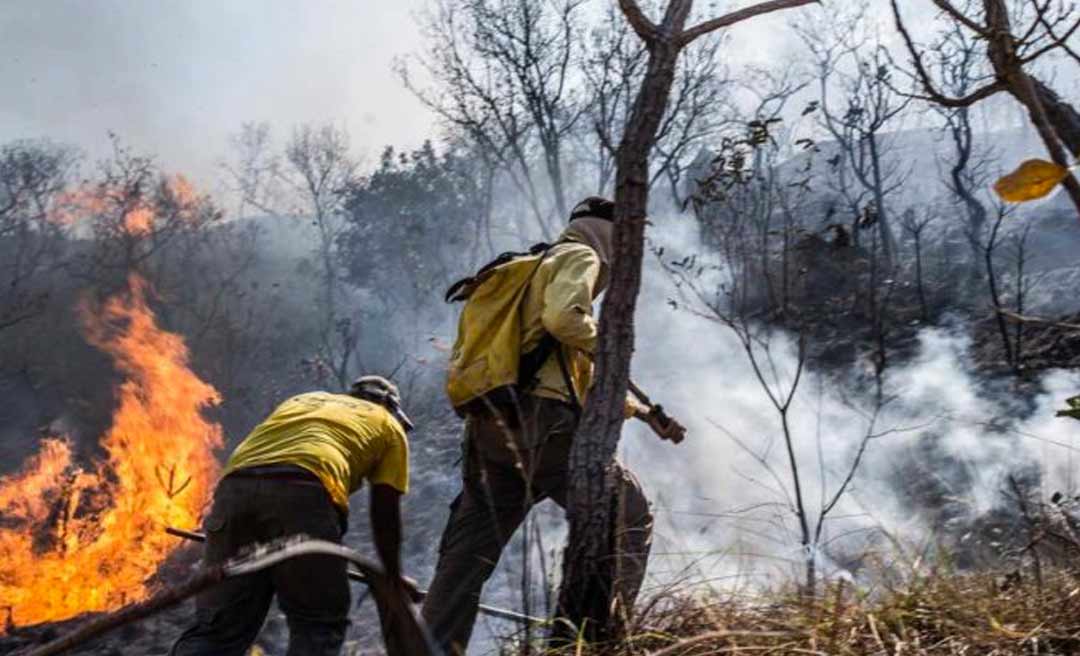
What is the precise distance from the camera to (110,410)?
18250mm

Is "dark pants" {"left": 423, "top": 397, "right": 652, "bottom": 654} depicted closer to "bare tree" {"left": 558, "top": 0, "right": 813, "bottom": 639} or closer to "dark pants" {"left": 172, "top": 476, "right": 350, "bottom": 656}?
"dark pants" {"left": 172, "top": 476, "right": 350, "bottom": 656}

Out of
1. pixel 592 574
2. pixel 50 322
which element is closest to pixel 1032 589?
pixel 592 574

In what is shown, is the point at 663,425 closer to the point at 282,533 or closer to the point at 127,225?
the point at 282,533

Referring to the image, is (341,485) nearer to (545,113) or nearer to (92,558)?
(92,558)

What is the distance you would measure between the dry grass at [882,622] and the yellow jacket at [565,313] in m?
0.96

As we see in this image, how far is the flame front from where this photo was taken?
9.42 metres

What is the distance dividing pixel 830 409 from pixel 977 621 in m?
8.93

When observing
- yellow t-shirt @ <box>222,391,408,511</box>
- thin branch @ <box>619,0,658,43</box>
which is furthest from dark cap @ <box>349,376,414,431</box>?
thin branch @ <box>619,0,658,43</box>

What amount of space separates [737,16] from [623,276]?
700 mm

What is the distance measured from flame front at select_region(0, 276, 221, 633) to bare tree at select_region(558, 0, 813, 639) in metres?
7.36

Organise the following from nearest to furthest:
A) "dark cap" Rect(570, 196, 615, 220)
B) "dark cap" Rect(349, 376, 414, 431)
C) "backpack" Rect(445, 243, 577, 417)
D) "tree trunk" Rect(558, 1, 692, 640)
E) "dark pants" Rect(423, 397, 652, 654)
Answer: "tree trunk" Rect(558, 1, 692, 640)
"dark pants" Rect(423, 397, 652, 654)
"backpack" Rect(445, 243, 577, 417)
"dark cap" Rect(570, 196, 615, 220)
"dark cap" Rect(349, 376, 414, 431)

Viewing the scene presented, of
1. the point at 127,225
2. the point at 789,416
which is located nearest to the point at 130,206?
the point at 127,225

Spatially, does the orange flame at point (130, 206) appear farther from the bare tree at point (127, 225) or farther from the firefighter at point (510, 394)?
the firefighter at point (510, 394)

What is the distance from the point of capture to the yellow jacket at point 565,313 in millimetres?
3064
